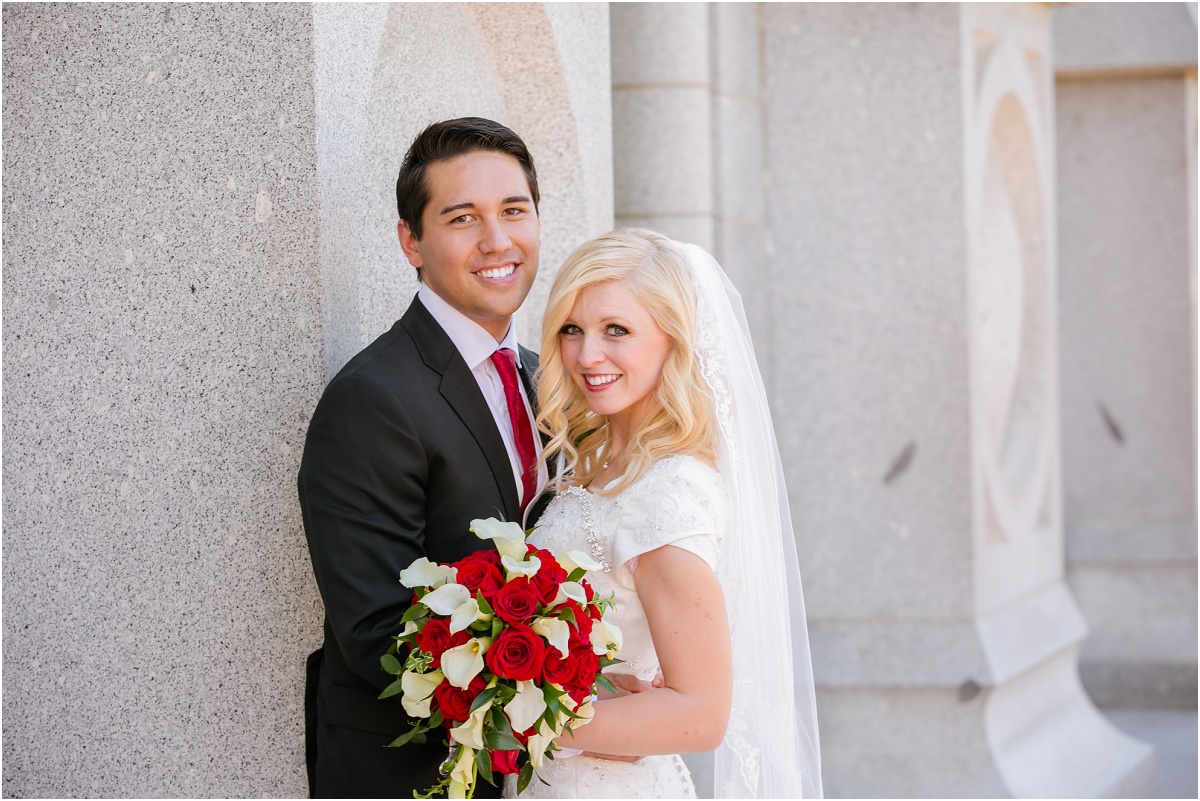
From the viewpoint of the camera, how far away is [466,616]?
7.49 feet

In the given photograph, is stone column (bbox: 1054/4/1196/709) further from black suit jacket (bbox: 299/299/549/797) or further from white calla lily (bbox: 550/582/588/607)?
white calla lily (bbox: 550/582/588/607)

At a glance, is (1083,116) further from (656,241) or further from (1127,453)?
(656,241)

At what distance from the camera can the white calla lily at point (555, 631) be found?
7.49 ft

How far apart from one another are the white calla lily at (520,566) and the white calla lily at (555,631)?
9cm

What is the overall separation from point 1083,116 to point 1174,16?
0.93 m

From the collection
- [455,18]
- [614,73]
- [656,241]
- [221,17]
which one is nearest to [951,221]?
[614,73]

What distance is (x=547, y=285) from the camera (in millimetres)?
4480

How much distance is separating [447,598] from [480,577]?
0.08m

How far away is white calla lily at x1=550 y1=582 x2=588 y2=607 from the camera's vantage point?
7.66 feet

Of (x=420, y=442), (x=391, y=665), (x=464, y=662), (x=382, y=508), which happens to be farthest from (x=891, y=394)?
(x=464, y=662)

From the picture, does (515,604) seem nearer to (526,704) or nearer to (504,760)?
(526,704)

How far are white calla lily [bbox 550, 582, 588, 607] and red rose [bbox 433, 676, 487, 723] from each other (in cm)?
21

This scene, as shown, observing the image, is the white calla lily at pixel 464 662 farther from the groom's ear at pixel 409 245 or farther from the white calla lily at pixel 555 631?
the groom's ear at pixel 409 245

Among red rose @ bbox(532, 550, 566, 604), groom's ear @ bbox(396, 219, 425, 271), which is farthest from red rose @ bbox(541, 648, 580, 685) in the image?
groom's ear @ bbox(396, 219, 425, 271)
